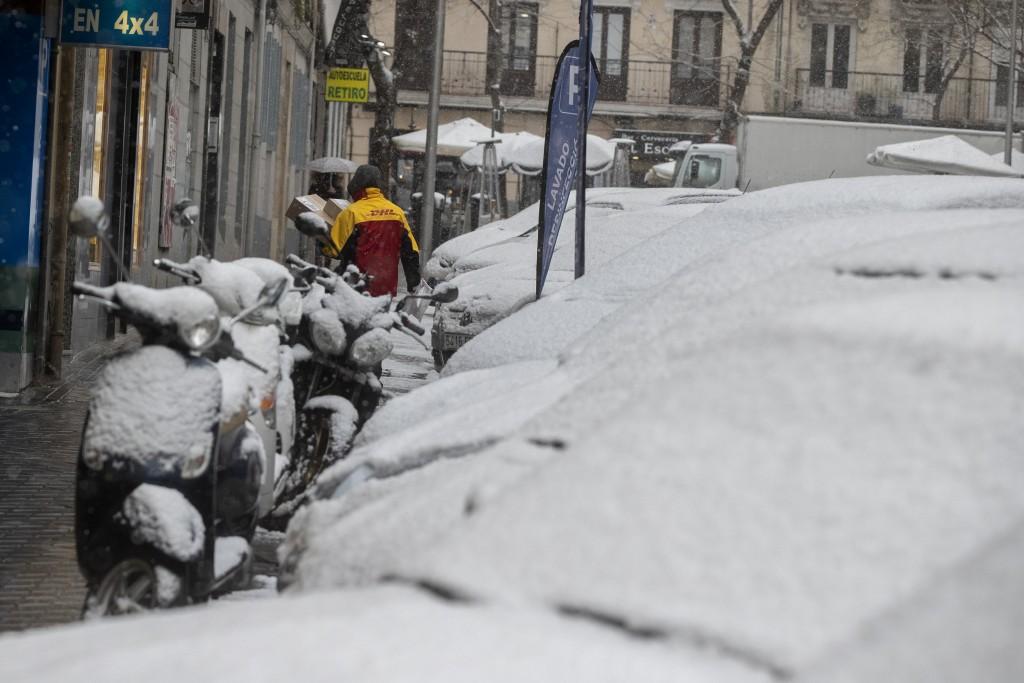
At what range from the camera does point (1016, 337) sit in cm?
229

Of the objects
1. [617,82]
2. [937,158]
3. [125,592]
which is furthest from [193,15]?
[617,82]

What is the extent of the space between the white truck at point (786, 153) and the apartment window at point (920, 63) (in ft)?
53.4

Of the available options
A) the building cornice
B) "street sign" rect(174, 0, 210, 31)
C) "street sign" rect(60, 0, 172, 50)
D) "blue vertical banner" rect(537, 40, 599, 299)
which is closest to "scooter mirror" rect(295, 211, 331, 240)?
"blue vertical banner" rect(537, 40, 599, 299)

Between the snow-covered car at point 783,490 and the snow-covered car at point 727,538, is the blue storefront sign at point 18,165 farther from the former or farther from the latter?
the snow-covered car at point 727,538

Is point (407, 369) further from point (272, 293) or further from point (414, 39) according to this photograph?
point (414, 39)

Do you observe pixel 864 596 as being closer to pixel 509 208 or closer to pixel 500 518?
pixel 500 518

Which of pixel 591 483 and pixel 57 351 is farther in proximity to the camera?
pixel 57 351

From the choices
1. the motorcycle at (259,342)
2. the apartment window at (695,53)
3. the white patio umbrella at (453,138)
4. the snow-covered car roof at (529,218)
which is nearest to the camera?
the motorcycle at (259,342)

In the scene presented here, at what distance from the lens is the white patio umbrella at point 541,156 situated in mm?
27312

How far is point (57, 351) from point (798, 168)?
1699 centimetres

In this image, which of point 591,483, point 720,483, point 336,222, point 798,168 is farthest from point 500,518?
point 798,168

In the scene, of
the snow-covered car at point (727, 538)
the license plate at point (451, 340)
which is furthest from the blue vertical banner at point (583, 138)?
the snow-covered car at point (727, 538)

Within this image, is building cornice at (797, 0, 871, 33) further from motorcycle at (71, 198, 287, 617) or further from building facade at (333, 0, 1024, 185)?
motorcycle at (71, 198, 287, 617)

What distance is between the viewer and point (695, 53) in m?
44.0
